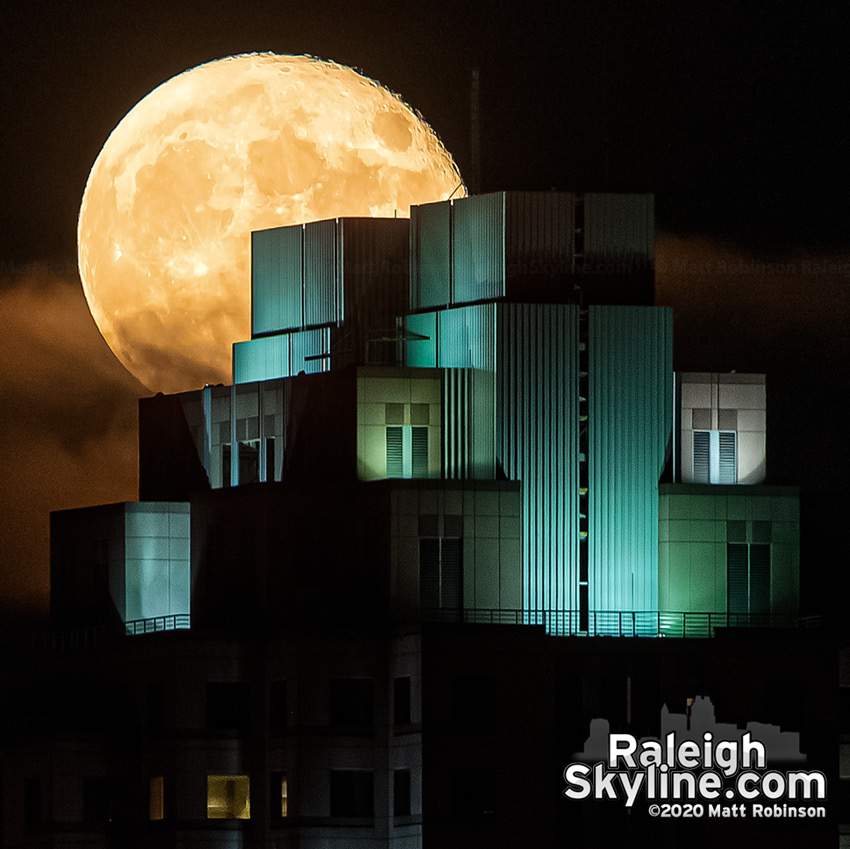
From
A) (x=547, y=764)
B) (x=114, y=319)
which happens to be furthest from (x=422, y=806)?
(x=114, y=319)

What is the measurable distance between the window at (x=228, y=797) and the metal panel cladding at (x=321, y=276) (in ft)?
69.9

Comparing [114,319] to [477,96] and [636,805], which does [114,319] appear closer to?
[477,96]

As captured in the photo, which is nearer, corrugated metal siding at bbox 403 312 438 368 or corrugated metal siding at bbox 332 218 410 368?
corrugated metal siding at bbox 403 312 438 368

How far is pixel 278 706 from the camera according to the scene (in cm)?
10962

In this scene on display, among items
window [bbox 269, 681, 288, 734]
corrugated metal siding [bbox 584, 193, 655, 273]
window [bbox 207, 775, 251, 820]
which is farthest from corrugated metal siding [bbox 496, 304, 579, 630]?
window [bbox 207, 775, 251, 820]

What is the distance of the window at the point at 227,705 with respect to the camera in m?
110

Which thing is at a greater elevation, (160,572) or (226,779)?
(160,572)

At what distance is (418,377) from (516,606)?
34.2 ft

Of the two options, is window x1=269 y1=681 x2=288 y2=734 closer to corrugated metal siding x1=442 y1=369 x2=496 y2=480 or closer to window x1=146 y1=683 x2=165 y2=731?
window x1=146 y1=683 x2=165 y2=731

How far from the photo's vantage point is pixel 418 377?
11481 cm

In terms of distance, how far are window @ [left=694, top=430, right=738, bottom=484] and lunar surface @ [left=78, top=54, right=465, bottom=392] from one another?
1790cm

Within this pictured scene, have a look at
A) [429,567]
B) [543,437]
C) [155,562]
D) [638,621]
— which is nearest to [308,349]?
[155,562]

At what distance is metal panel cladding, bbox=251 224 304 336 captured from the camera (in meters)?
122

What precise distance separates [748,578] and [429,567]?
1318 centimetres
